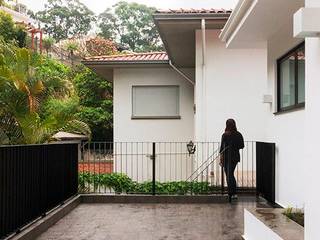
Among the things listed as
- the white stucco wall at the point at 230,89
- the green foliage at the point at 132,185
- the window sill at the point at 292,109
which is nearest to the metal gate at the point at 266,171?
the window sill at the point at 292,109

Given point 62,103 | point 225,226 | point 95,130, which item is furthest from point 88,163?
point 95,130

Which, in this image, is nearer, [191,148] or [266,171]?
[266,171]

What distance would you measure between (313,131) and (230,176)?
6.19m

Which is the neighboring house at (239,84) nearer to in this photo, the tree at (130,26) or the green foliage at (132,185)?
the green foliage at (132,185)

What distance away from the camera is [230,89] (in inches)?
485

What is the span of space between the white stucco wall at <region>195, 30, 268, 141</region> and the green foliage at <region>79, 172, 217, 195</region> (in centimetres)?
184

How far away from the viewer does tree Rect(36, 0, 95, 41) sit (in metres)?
54.0

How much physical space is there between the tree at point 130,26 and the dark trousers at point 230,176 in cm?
4311

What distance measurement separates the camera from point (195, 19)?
37.6ft

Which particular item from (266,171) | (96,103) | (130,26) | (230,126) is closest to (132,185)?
(230,126)

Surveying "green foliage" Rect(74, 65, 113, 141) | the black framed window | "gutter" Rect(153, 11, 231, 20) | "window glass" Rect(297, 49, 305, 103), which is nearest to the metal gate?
the black framed window

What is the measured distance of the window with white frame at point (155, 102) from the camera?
1609 centimetres

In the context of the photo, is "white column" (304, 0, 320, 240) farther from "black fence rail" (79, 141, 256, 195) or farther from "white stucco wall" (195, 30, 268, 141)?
"white stucco wall" (195, 30, 268, 141)

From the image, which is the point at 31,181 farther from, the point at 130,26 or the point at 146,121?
the point at 130,26
